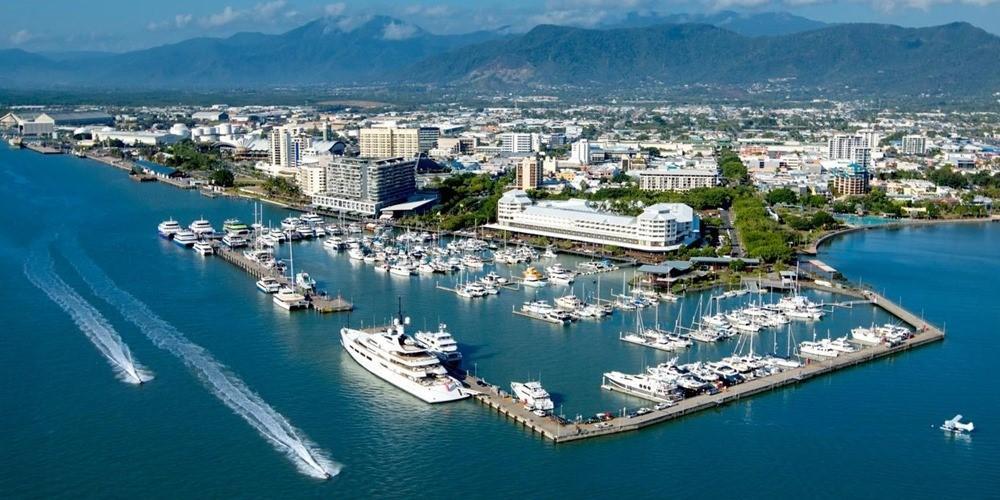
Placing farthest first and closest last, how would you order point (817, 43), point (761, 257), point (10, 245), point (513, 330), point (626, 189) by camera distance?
1. point (817, 43)
2. point (626, 189)
3. point (10, 245)
4. point (761, 257)
5. point (513, 330)

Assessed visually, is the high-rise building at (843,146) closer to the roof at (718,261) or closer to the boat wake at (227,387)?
the roof at (718,261)

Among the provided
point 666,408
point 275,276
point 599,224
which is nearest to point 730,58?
point 599,224

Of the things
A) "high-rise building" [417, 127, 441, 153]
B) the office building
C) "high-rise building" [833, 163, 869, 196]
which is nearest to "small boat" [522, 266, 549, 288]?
the office building

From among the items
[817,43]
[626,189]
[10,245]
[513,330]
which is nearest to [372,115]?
[626,189]

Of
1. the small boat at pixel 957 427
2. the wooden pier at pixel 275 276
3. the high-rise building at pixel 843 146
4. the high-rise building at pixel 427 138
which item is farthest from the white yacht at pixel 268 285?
the high-rise building at pixel 843 146

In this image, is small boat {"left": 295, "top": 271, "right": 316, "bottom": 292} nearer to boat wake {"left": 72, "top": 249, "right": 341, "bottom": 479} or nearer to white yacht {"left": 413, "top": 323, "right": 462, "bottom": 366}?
boat wake {"left": 72, "top": 249, "right": 341, "bottom": 479}

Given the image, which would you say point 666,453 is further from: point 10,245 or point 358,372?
point 10,245
